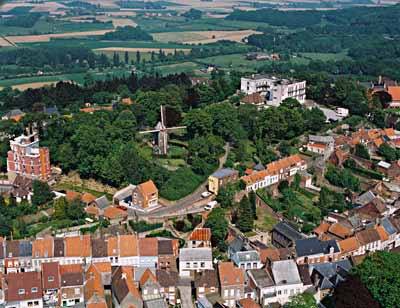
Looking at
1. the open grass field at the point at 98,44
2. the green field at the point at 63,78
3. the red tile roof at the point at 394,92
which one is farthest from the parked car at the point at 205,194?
the open grass field at the point at 98,44

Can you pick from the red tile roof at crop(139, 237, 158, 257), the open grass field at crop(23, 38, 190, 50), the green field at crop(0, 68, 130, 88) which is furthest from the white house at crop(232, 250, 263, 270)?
the open grass field at crop(23, 38, 190, 50)

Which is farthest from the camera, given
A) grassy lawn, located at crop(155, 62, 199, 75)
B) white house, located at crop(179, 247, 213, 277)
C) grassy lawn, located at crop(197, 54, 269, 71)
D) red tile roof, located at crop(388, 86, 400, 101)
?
grassy lawn, located at crop(197, 54, 269, 71)

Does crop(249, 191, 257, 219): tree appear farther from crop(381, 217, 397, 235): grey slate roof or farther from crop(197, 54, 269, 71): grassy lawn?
crop(197, 54, 269, 71): grassy lawn

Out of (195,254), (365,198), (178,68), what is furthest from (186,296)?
(178,68)

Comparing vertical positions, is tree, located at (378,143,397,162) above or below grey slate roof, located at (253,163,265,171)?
below

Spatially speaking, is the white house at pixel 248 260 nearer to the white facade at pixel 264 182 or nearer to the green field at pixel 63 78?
the white facade at pixel 264 182

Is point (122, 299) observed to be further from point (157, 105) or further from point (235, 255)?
point (157, 105)

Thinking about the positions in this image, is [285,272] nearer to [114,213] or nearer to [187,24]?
[114,213]
